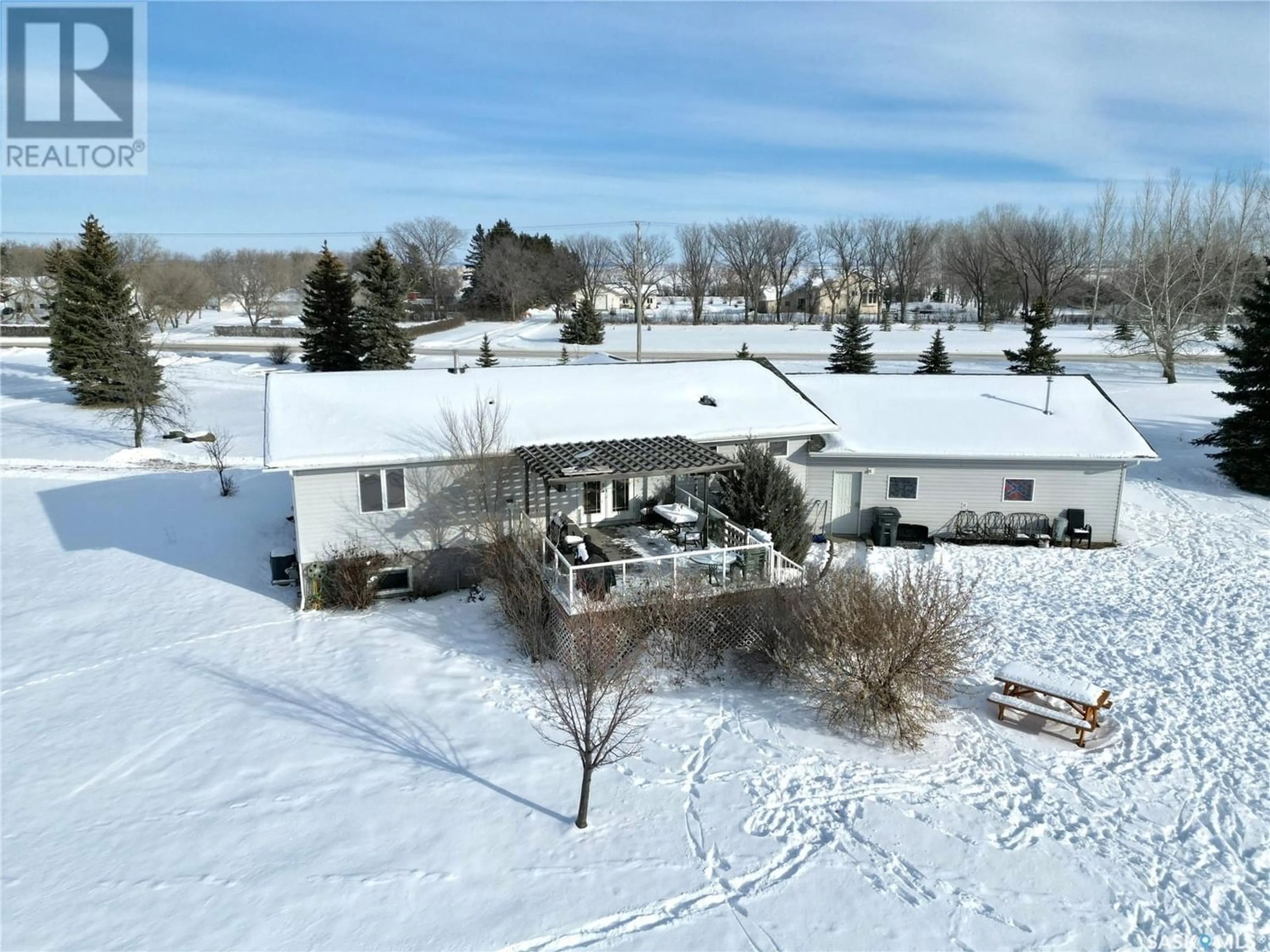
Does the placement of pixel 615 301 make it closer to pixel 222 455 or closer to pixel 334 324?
pixel 334 324

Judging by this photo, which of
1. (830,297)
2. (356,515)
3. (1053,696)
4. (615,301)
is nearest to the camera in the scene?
(1053,696)

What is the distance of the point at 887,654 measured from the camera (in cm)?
1125

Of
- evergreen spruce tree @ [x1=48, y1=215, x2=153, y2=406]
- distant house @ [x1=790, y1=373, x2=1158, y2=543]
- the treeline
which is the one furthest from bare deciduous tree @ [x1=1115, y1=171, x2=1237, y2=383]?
evergreen spruce tree @ [x1=48, y1=215, x2=153, y2=406]

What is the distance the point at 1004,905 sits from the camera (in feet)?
26.9

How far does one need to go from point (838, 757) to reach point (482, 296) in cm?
7938

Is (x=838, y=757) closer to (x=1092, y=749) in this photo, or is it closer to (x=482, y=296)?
(x=1092, y=749)

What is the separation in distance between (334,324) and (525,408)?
26.1 meters

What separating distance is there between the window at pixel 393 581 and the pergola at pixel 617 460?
9.22 ft

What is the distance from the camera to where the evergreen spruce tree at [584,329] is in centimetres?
5778

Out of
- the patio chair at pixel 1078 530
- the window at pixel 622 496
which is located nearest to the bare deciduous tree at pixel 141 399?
the window at pixel 622 496

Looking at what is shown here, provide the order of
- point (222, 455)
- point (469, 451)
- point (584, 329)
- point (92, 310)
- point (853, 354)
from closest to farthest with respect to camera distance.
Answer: point (469, 451) < point (222, 455) < point (92, 310) < point (853, 354) < point (584, 329)

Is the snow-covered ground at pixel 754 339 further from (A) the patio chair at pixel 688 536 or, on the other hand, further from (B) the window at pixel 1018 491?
(A) the patio chair at pixel 688 536

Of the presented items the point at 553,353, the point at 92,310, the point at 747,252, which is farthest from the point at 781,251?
the point at 92,310

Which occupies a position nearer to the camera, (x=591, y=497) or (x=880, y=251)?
(x=591, y=497)
